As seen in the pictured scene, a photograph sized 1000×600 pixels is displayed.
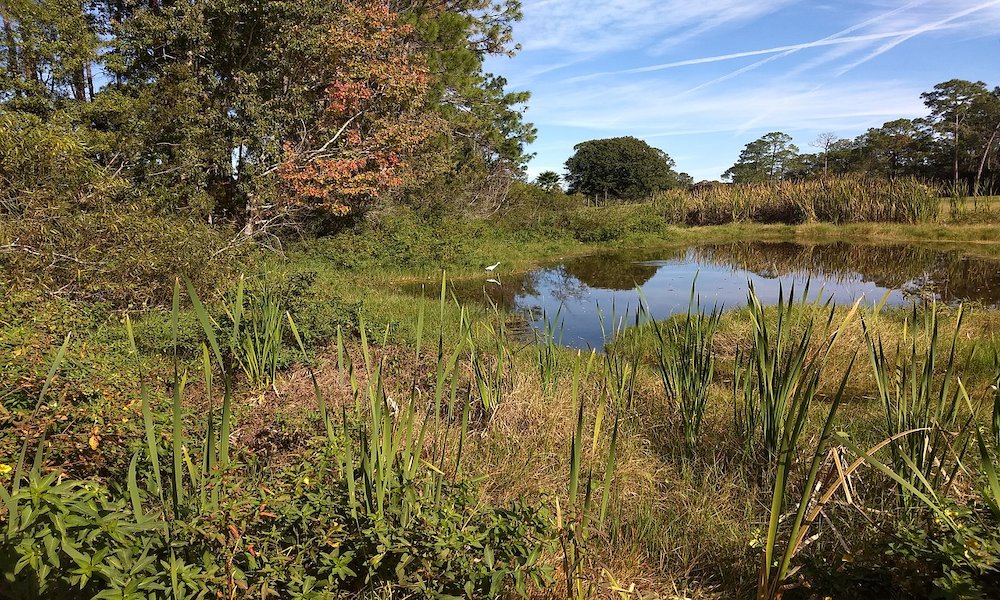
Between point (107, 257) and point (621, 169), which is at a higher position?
point (621, 169)

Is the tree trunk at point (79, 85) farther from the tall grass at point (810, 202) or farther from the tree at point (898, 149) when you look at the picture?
the tree at point (898, 149)

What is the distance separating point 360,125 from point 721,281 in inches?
321

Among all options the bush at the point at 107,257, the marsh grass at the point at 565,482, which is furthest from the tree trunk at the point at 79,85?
the marsh grass at the point at 565,482

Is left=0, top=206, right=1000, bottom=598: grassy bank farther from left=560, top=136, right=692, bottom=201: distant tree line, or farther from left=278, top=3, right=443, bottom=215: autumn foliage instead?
left=560, top=136, right=692, bottom=201: distant tree line

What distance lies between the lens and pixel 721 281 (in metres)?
10.2

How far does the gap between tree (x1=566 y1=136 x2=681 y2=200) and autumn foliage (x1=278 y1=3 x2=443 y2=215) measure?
81.3 ft

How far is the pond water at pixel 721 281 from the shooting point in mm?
7504

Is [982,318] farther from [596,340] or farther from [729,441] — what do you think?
[729,441]

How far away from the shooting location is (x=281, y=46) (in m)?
9.47

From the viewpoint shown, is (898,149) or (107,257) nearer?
(107,257)

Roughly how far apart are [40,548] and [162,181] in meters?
8.99

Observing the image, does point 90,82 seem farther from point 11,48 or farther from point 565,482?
point 565,482

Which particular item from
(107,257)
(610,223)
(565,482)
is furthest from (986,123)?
(107,257)

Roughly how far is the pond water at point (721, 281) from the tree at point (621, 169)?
2178 centimetres
